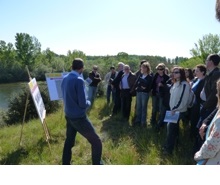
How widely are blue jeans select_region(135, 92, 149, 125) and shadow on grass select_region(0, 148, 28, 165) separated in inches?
124

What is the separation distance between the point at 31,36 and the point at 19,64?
Answer: 868 cm

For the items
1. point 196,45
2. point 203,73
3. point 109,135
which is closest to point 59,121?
point 109,135

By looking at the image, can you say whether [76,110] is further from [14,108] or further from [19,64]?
[19,64]

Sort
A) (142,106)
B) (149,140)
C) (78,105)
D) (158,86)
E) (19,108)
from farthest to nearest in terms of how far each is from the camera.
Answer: (19,108), (142,106), (158,86), (149,140), (78,105)

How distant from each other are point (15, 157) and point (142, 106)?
347cm

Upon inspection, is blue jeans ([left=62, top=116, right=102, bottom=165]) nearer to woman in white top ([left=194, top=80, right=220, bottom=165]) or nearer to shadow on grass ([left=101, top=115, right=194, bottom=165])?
shadow on grass ([left=101, top=115, right=194, bottom=165])

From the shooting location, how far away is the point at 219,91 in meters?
2.31

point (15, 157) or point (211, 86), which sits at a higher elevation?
point (211, 86)

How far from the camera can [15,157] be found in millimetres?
5266

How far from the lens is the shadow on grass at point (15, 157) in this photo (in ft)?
16.6

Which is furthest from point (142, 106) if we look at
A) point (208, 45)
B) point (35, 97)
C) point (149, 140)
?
point (208, 45)

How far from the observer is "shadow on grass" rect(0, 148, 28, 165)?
5.05m

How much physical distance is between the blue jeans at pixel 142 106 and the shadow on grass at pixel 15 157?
316 cm

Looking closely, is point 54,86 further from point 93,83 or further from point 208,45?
point 208,45
